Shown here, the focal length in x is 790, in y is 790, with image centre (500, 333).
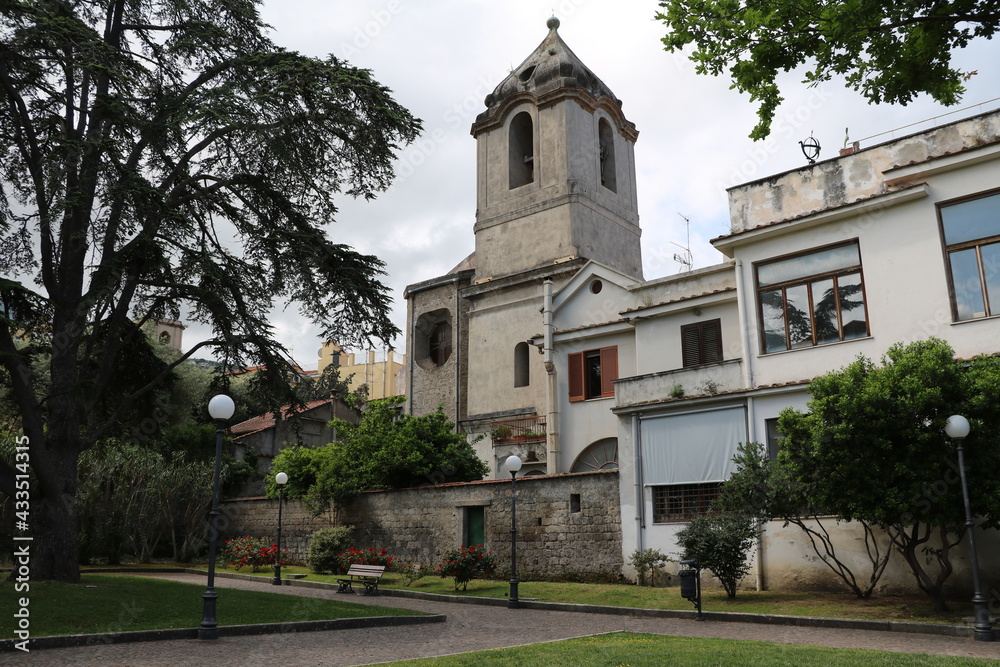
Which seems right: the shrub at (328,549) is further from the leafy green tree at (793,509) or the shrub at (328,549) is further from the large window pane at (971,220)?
the large window pane at (971,220)

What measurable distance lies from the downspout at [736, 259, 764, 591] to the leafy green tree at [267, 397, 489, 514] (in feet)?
32.3

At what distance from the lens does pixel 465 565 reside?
1791 centimetres

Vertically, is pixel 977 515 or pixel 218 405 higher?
pixel 218 405

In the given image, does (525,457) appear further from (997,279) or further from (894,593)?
(997,279)

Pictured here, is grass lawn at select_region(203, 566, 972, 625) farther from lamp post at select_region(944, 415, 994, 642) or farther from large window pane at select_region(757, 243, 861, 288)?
large window pane at select_region(757, 243, 861, 288)

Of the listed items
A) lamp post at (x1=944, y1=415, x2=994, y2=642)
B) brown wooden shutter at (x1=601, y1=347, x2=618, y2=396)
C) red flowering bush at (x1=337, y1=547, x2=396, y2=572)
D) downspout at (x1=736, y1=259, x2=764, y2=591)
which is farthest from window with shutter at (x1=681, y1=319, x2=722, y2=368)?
red flowering bush at (x1=337, y1=547, x2=396, y2=572)

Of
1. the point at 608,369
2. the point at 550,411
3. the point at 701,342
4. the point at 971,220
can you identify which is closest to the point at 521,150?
the point at 608,369

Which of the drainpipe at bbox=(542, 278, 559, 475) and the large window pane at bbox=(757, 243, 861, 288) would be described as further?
the drainpipe at bbox=(542, 278, 559, 475)

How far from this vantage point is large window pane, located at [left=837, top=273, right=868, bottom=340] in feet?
51.7

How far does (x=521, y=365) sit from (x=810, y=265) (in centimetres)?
1337

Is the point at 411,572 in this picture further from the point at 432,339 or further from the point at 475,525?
the point at 432,339

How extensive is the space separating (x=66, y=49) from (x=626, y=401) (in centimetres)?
1358

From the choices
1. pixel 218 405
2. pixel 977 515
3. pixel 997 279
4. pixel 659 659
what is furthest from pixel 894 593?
pixel 218 405

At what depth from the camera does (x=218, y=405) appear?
1114cm
